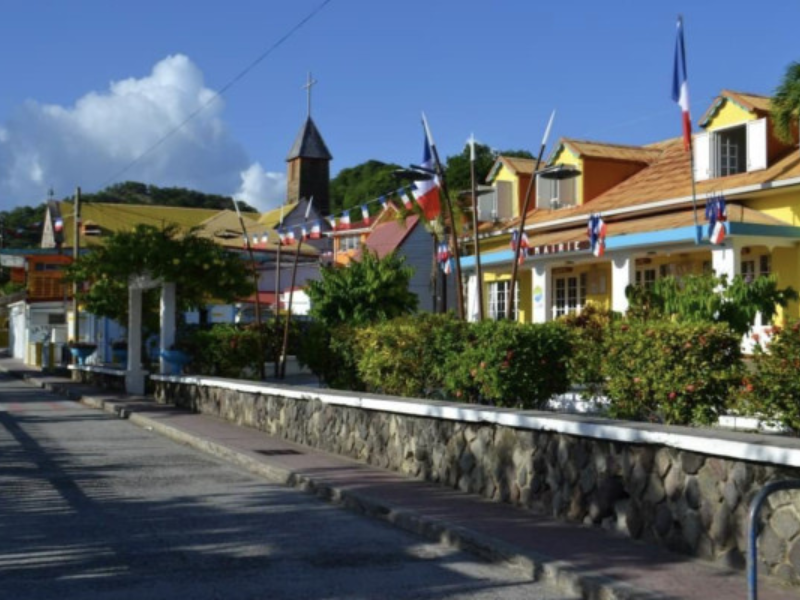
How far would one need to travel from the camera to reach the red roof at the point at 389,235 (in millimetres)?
51094

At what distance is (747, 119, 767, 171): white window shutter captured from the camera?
75.5ft

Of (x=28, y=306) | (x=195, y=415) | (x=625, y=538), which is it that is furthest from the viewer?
(x=28, y=306)

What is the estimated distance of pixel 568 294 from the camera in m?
29.6

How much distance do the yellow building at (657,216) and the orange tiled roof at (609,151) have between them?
5 centimetres

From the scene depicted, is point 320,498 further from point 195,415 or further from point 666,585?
point 195,415

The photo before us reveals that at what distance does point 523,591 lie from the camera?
257 inches

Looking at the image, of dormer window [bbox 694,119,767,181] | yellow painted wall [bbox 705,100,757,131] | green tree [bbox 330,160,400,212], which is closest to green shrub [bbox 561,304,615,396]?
yellow painted wall [bbox 705,100,757,131]

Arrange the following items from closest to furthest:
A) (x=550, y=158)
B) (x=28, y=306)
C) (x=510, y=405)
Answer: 1. (x=510, y=405)
2. (x=550, y=158)
3. (x=28, y=306)

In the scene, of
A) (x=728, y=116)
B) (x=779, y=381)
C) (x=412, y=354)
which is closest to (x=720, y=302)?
(x=412, y=354)

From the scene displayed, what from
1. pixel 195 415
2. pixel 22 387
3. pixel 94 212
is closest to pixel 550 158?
pixel 195 415

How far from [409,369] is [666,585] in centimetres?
695

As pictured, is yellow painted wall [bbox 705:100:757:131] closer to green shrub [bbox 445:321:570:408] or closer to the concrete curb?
green shrub [bbox 445:321:570:408]

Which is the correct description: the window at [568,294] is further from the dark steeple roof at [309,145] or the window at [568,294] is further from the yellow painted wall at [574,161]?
the dark steeple roof at [309,145]

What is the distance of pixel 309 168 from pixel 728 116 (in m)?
73.1
